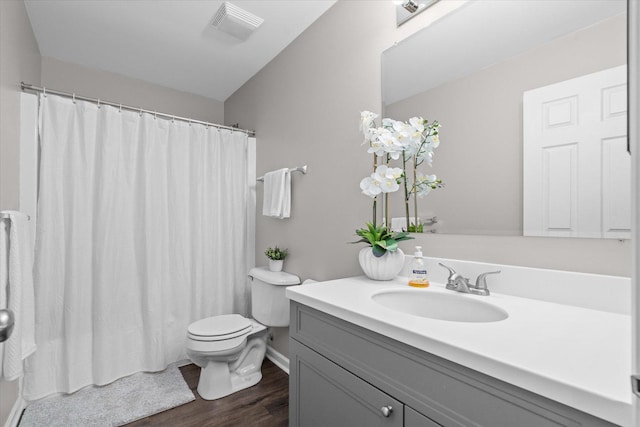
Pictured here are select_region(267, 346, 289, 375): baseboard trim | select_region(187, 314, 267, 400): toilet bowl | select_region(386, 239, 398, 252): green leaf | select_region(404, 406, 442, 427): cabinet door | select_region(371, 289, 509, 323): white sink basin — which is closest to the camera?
select_region(404, 406, 442, 427): cabinet door

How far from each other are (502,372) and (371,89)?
1.38 meters

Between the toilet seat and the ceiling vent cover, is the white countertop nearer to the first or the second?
the toilet seat

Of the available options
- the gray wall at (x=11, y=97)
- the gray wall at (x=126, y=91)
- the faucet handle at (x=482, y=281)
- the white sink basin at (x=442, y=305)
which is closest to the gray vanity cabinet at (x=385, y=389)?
the white sink basin at (x=442, y=305)

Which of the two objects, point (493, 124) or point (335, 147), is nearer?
point (493, 124)

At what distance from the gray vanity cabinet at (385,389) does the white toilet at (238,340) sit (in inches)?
30.3

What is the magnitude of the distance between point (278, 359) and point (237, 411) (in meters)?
0.57

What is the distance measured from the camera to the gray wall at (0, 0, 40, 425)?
4.58 feet

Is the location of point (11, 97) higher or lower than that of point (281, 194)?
higher

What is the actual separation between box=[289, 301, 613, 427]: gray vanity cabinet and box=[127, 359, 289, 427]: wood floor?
609 mm

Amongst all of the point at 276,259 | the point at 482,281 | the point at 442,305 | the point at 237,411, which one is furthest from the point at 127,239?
→ the point at 482,281

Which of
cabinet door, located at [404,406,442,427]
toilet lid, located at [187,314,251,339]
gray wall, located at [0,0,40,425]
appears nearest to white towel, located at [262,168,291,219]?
toilet lid, located at [187,314,251,339]

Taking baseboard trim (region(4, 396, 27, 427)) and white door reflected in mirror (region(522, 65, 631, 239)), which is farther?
baseboard trim (region(4, 396, 27, 427))

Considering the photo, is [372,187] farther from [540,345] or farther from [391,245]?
[540,345]

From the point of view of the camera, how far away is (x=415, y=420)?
76 cm
